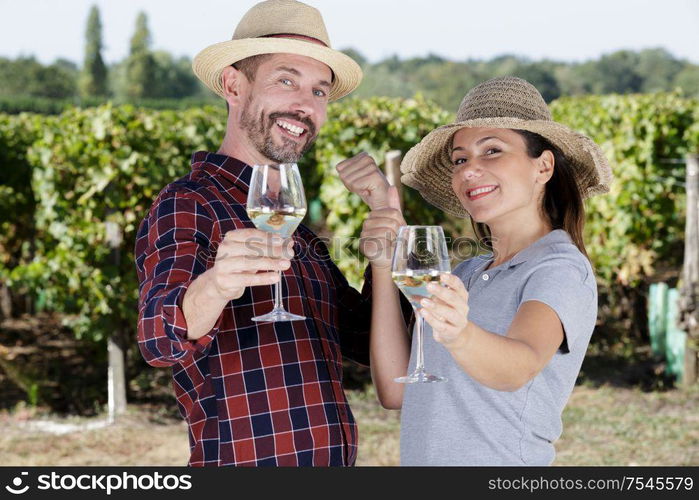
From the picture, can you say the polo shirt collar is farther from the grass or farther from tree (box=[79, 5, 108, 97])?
tree (box=[79, 5, 108, 97])

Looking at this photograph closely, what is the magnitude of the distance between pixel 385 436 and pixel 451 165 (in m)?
3.90

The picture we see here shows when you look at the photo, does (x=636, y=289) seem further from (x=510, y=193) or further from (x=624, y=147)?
(x=510, y=193)

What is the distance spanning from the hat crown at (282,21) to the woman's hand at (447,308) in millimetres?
1272

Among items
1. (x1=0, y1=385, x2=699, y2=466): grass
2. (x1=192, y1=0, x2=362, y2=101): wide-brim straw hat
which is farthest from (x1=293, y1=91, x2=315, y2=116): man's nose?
(x1=0, y1=385, x2=699, y2=466): grass

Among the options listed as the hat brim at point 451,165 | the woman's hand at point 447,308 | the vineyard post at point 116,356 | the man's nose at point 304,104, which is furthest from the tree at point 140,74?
the woman's hand at point 447,308

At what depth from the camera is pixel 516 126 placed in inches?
90.4

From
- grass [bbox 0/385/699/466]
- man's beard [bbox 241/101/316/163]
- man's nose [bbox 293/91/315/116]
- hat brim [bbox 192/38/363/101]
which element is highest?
hat brim [bbox 192/38/363/101]

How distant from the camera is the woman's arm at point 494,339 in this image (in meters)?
1.69

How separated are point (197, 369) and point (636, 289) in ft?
25.1

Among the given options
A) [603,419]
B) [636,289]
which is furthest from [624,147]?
[603,419]

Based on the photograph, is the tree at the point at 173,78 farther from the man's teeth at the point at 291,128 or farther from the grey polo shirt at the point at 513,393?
the grey polo shirt at the point at 513,393

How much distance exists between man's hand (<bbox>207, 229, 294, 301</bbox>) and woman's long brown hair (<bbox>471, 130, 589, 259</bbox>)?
89 cm

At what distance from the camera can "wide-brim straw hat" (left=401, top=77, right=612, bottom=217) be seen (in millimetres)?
2320

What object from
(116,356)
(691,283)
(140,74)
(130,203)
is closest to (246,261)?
(130,203)
